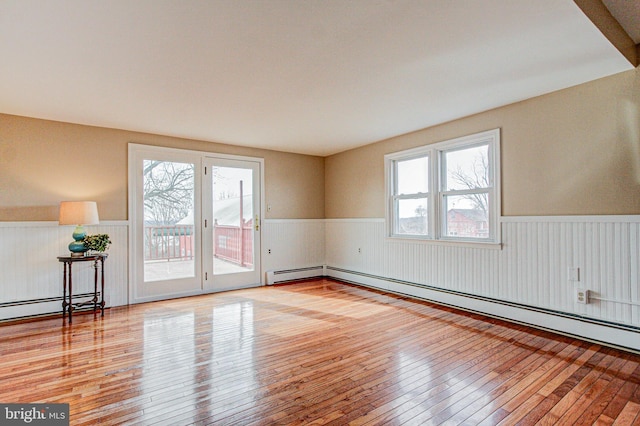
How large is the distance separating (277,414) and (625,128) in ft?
11.8

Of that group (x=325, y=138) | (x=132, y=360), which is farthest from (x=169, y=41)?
(x=325, y=138)

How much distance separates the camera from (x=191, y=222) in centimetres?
496

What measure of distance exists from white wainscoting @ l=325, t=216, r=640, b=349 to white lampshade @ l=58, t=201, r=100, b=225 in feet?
Answer: 13.3

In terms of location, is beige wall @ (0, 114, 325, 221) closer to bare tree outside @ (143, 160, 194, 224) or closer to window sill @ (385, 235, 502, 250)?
bare tree outside @ (143, 160, 194, 224)

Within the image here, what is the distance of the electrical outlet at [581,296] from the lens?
3.05 metres

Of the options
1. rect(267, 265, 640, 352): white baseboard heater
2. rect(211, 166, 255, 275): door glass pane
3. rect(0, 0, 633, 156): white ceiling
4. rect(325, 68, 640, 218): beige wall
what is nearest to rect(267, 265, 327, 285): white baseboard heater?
rect(267, 265, 640, 352): white baseboard heater

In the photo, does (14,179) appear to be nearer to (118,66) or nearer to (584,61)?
(118,66)

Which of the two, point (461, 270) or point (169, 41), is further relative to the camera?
point (461, 270)

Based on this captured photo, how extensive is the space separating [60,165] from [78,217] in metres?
0.85

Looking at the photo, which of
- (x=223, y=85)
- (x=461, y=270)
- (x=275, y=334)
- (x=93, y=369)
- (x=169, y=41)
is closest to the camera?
(x=169, y=41)

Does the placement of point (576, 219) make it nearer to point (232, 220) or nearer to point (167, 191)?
point (232, 220)

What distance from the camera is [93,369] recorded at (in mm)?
2535

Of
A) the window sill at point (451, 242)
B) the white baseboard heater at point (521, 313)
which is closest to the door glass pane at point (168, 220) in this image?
the white baseboard heater at point (521, 313)

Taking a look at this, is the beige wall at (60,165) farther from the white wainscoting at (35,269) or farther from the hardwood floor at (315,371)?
the hardwood floor at (315,371)
